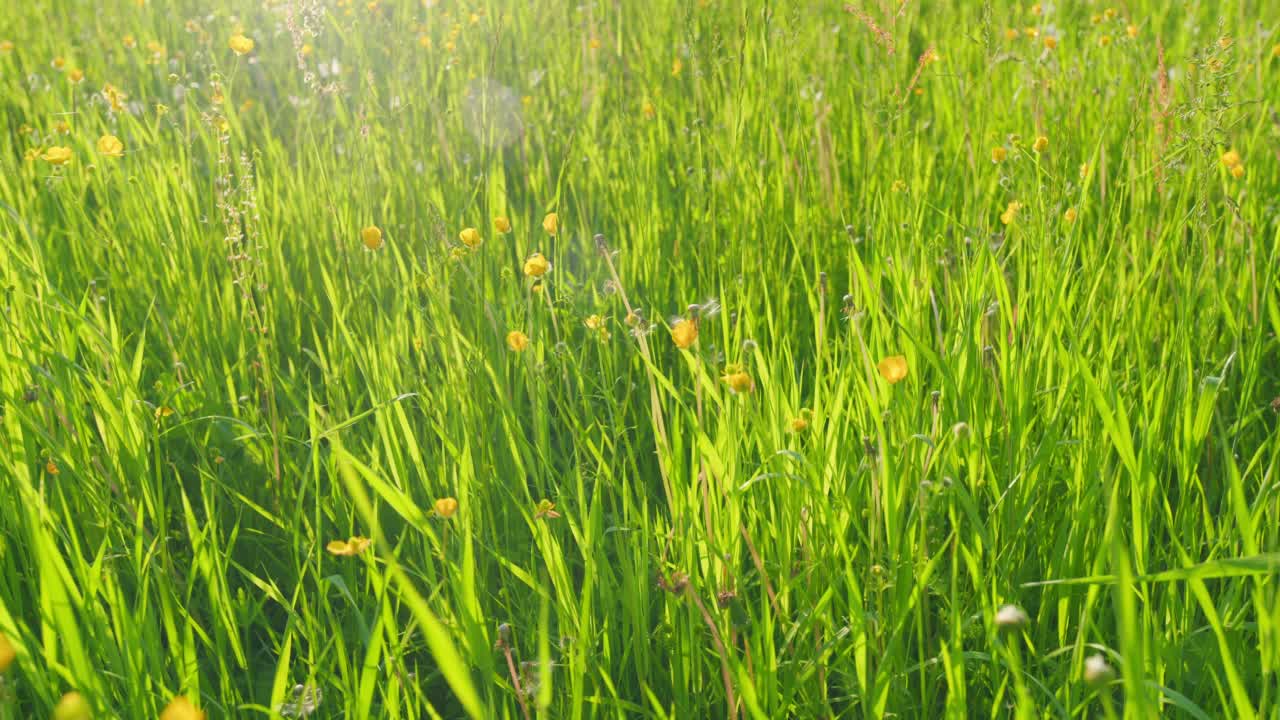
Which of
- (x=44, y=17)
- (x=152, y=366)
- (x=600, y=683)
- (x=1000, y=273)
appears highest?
(x=44, y=17)

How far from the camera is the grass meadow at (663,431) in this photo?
3.27 feet

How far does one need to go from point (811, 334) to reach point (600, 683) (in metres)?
0.96

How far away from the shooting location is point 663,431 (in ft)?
3.71

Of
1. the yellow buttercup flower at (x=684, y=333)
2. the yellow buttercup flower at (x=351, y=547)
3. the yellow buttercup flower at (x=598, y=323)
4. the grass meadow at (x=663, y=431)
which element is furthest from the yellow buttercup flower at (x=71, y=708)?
the yellow buttercup flower at (x=598, y=323)

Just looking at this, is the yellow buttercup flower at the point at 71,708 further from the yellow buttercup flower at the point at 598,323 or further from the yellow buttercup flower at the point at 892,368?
the yellow buttercup flower at the point at 598,323

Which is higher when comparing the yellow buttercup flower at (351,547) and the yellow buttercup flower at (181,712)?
the yellow buttercup flower at (181,712)

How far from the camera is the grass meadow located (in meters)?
1.00

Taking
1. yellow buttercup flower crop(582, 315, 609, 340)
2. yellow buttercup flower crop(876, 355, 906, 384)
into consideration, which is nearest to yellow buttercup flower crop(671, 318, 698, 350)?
yellow buttercup flower crop(876, 355, 906, 384)

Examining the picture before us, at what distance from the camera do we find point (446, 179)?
2.12 metres

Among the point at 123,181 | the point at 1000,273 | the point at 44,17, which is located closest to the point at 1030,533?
the point at 1000,273

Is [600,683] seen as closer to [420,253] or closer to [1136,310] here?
[1136,310]

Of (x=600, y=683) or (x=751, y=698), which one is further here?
(x=600, y=683)

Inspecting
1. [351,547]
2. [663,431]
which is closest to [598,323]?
[663,431]

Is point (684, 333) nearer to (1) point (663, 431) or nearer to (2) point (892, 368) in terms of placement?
(1) point (663, 431)
